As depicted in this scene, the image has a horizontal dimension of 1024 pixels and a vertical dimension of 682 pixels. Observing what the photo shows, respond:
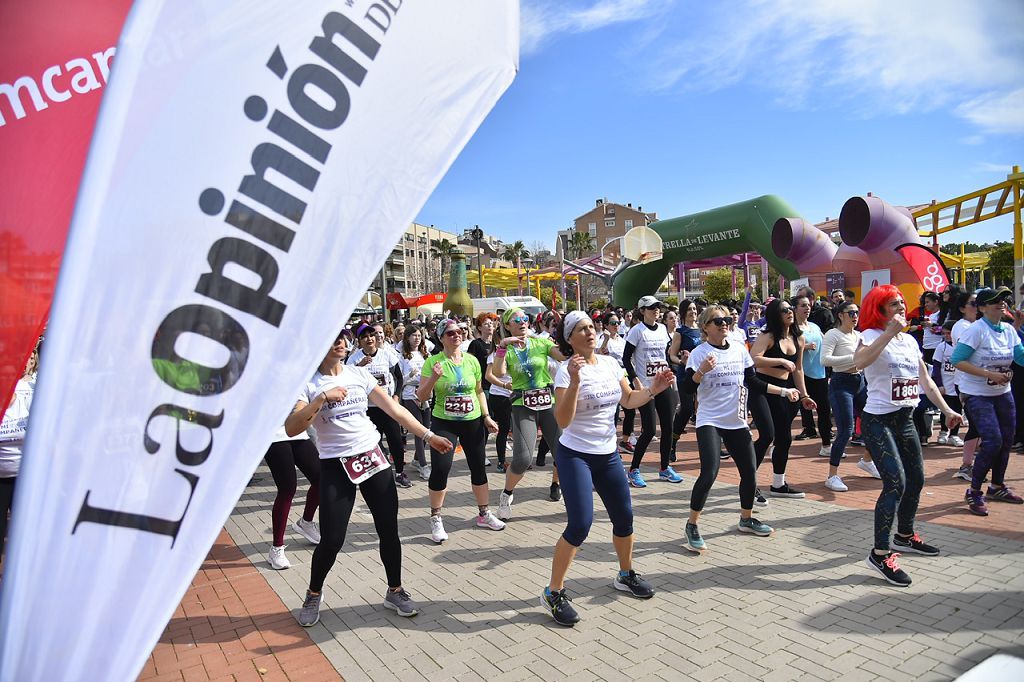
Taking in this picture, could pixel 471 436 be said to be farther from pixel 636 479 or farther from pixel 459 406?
pixel 636 479

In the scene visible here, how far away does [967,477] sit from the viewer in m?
6.72

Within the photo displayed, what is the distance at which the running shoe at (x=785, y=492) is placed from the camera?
6578 millimetres

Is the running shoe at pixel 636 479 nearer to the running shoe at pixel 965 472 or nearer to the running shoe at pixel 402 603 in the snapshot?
the running shoe at pixel 965 472

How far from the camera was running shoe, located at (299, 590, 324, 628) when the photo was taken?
13.9 ft

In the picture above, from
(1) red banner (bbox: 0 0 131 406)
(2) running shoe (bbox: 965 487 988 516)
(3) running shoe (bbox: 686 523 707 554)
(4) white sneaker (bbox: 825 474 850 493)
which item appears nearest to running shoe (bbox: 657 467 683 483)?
(4) white sneaker (bbox: 825 474 850 493)

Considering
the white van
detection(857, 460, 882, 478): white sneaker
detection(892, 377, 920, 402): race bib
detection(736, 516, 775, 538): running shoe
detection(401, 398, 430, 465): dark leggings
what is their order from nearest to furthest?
1. detection(892, 377, 920, 402): race bib
2. detection(736, 516, 775, 538): running shoe
3. detection(857, 460, 882, 478): white sneaker
4. detection(401, 398, 430, 465): dark leggings
5. the white van

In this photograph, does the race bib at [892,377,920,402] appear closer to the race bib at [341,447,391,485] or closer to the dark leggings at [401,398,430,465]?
the race bib at [341,447,391,485]

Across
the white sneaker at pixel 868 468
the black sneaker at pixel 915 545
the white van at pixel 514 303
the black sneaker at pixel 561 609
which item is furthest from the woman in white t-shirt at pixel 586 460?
the white van at pixel 514 303

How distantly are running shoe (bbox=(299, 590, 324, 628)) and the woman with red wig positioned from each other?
3.82 meters

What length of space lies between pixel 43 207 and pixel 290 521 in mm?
4939

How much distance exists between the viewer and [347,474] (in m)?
4.13

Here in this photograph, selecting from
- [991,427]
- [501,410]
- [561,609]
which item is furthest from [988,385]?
[501,410]

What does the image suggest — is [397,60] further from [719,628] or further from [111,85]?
[719,628]

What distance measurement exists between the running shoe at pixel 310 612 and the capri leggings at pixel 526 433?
2.39 m
